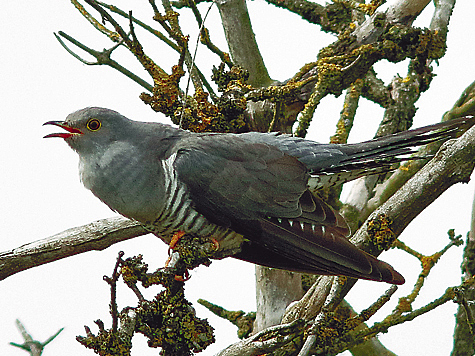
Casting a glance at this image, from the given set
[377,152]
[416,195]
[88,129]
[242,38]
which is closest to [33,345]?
[88,129]

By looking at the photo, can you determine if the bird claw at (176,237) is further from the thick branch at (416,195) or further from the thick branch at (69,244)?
the thick branch at (416,195)

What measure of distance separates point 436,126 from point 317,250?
71cm

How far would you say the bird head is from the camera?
234cm

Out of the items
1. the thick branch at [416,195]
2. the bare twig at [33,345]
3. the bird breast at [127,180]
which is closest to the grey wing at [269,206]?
the bird breast at [127,180]

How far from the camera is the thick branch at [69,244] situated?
2.77 m

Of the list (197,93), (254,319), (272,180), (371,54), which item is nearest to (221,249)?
(272,180)

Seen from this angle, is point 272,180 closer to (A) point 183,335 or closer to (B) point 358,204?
(A) point 183,335

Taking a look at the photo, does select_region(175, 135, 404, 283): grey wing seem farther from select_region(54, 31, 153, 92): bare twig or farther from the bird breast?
select_region(54, 31, 153, 92): bare twig

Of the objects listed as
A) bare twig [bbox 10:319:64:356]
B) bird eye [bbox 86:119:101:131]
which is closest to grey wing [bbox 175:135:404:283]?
bird eye [bbox 86:119:101:131]

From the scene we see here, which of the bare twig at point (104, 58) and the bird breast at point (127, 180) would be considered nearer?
the bird breast at point (127, 180)

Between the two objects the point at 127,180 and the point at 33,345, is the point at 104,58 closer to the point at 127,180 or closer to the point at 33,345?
the point at 127,180

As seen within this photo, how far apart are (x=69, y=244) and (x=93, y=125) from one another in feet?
2.49

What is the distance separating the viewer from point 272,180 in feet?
8.15

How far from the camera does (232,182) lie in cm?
242
